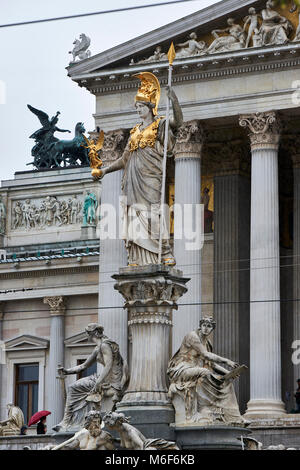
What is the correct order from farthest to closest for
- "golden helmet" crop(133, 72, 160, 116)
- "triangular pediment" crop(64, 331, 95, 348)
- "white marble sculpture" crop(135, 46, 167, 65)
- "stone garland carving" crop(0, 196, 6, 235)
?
"stone garland carving" crop(0, 196, 6, 235), "triangular pediment" crop(64, 331, 95, 348), "white marble sculpture" crop(135, 46, 167, 65), "golden helmet" crop(133, 72, 160, 116)

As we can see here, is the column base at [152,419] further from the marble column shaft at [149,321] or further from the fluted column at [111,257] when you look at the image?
the fluted column at [111,257]

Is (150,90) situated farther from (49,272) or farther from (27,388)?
(27,388)

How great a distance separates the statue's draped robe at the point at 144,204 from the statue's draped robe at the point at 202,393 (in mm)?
2174

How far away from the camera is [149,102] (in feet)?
91.2

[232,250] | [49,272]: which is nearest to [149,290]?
[232,250]

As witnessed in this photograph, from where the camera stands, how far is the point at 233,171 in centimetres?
5703

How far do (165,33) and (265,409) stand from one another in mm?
14633

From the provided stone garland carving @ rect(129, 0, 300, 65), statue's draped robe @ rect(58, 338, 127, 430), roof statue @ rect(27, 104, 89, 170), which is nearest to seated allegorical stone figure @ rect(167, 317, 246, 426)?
statue's draped robe @ rect(58, 338, 127, 430)

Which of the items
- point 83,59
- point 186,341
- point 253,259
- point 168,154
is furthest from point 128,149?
point 83,59

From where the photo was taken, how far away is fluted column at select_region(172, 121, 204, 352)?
166 ft

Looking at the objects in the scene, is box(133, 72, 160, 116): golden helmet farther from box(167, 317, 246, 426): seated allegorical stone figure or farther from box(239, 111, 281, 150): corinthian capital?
box(239, 111, 281, 150): corinthian capital

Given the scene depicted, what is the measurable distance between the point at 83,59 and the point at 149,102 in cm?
2718

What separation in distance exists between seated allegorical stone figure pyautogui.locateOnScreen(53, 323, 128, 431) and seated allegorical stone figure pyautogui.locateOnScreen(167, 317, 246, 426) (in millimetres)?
1215

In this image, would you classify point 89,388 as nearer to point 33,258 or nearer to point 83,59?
point 83,59
